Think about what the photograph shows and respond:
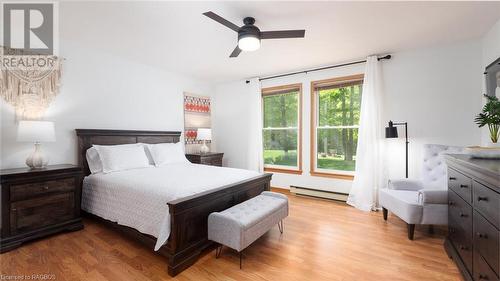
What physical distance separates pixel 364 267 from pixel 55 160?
389 centimetres

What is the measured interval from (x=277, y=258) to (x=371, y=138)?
2.46 metres

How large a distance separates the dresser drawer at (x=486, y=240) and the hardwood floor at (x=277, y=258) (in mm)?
623

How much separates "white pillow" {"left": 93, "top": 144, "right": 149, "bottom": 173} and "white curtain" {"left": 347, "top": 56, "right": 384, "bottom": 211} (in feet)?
11.3

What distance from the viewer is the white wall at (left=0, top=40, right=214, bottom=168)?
2738mm

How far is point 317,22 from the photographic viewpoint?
248 centimetres

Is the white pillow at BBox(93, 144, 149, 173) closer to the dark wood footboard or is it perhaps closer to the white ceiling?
the white ceiling

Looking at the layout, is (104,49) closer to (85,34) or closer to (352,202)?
(85,34)

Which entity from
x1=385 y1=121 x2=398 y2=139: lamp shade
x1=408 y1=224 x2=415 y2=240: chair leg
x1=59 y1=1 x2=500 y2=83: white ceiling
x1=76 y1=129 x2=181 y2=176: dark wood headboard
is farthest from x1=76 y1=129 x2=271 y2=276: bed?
Result: x1=385 y1=121 x2=398 y2=139: lamp shade

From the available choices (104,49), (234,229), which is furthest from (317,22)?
(104,49)

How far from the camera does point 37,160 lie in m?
2.58

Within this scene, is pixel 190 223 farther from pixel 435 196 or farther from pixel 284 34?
pixel 435 196

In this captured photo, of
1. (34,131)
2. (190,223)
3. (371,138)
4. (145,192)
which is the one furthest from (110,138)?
(371,138)

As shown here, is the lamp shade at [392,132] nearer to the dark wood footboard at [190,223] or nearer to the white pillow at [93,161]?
the dark wood footboard at [190,223]

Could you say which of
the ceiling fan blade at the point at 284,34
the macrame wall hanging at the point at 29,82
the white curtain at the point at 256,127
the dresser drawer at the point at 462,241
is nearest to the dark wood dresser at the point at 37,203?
the macrame wall hanging at the point at 29,82
